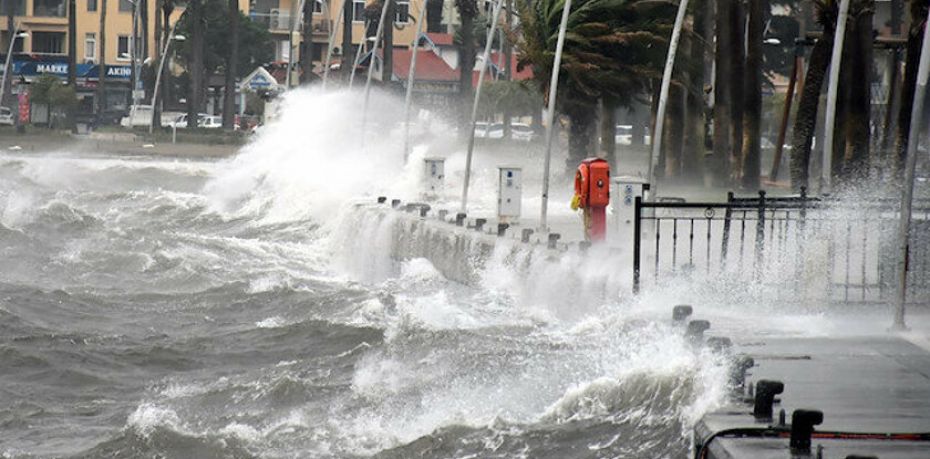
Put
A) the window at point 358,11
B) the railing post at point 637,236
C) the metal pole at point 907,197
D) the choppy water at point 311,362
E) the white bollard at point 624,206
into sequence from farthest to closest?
the window at point 358,11 → the white bollard at point 624,206 → the railing post at point 637,236 → the metal pole at point 907,197 → the choppy water at point 311,362

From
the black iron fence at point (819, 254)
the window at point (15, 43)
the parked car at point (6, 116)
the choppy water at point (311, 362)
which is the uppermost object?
the window at point (15, 43)

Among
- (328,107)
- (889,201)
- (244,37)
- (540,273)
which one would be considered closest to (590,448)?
(889,201)

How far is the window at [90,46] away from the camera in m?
111

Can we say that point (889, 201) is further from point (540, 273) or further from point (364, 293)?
point (364, 293)

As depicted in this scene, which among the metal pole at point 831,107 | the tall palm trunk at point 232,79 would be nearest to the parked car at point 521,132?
A: the tall palm trunk at point 232,79

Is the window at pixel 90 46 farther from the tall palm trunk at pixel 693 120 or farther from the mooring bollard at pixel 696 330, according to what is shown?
the mooring bollard at pixel 696 330

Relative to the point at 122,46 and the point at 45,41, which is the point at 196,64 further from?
the point at 45,41

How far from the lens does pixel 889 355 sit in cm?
1374

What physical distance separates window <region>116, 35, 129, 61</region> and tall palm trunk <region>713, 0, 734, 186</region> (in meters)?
77.2

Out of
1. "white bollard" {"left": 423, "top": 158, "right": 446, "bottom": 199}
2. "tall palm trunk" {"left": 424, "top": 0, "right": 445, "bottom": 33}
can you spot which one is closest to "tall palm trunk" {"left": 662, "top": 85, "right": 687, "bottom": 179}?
"white bollard" {"left": 423, "top": 158, "right": 446, "bottom": 199}

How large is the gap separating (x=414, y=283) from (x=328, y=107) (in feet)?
88.0

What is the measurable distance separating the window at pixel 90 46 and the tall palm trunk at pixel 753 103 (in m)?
78.7

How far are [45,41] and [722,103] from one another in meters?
78.6

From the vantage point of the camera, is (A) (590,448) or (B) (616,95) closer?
(A) (590,448)
